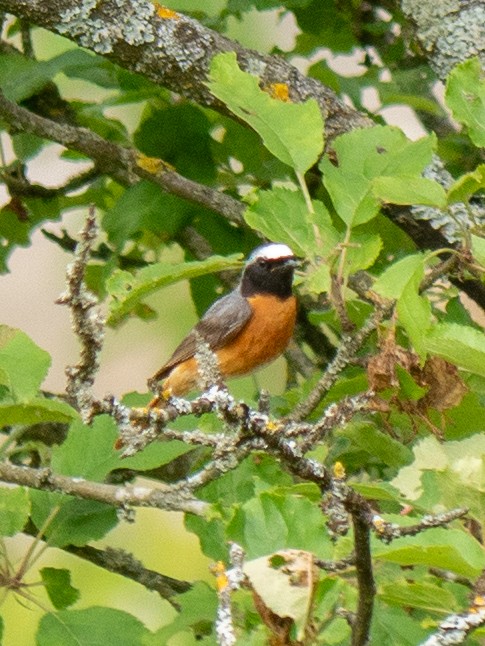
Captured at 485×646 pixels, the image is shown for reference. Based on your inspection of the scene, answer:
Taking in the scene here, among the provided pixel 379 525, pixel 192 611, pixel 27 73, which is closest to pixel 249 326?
pixel 27 73

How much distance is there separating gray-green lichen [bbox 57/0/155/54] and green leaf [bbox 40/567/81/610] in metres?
A: 1.48

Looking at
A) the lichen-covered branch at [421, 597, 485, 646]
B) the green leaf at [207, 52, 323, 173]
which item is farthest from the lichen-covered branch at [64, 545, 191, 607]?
the lichen-covered branch at [421, 597, 485, 646]

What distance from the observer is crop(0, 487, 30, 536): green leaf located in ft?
8.90

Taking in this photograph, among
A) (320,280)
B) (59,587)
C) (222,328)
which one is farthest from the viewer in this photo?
(222,328)

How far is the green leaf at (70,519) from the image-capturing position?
3.05 m

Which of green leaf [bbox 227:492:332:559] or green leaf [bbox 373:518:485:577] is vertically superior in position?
green leaf [bbox 373:518:485:577]

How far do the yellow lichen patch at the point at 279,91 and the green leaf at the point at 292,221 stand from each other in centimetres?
72

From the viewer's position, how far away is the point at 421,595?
197 cm

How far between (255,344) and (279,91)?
6.36 feet

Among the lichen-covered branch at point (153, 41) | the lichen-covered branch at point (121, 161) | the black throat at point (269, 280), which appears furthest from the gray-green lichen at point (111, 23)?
the black throat at point (269, 280)

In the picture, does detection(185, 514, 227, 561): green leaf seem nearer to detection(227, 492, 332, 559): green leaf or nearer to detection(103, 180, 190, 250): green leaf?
detection(227, 492, 332, 559): green leaf

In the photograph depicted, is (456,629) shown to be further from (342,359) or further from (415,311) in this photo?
(342,359)

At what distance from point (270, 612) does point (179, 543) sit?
3.90 m

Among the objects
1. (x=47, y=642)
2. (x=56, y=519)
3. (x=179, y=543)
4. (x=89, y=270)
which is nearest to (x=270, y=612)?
(x=47, y=642)
